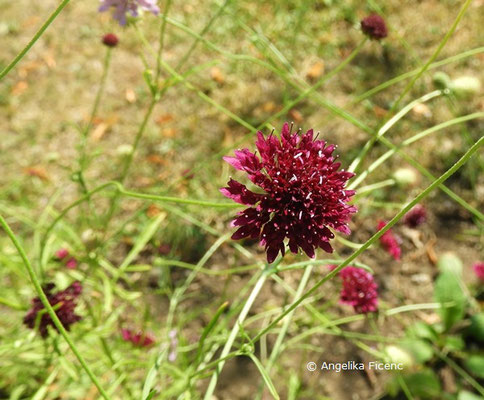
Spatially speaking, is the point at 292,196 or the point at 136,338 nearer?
the point at 292,196

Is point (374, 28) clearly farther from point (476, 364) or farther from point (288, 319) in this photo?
point (476, 364)

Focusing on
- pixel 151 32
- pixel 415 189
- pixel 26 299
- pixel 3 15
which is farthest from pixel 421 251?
pixel 3 15

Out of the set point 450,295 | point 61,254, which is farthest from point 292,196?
point 450,295

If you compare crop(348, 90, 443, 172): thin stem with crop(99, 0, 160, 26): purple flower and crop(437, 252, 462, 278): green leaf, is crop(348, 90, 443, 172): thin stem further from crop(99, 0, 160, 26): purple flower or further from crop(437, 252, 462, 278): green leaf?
crop(437, 252, 462, 278): green leaf

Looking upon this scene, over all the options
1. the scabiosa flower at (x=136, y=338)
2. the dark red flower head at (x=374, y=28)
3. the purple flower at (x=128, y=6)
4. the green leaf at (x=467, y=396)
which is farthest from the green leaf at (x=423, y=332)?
the purple flower at (x=128, y=6)

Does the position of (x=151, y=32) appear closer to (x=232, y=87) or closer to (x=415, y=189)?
(x=232, y=87)
